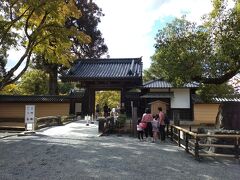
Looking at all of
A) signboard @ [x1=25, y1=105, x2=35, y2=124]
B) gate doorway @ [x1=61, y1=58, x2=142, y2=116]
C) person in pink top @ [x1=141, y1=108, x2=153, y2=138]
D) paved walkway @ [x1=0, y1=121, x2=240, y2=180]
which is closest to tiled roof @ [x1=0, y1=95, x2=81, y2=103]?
gate doorway @ [x1=61, y1=58, x2=142, y2=116]

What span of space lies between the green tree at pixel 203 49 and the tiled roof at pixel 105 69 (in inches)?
538

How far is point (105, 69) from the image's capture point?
30719 millimetres

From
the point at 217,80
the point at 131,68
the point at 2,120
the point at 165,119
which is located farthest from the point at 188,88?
the point at 2,120

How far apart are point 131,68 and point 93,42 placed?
1017 cm

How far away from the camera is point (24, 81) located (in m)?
42.4

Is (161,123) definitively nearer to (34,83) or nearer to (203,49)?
(203,49)

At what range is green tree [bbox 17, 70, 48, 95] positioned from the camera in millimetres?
42250

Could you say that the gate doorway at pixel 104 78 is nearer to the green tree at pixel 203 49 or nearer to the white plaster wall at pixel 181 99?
the white plaster wall at pixel 181 99

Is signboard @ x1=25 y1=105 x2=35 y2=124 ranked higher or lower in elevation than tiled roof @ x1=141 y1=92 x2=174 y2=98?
lower

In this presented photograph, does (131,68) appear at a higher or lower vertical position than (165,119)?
higher

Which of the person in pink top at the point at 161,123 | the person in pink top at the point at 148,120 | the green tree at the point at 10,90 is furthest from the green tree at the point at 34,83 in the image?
the person in pink top at the point at 161,123

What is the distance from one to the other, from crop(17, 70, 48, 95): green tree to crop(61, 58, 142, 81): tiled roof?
12.6m

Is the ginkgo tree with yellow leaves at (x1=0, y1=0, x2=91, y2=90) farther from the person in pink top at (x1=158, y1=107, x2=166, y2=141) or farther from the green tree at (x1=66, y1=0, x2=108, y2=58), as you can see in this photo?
the green tree at (x1=66, y1=0, x2=108, y2=58)

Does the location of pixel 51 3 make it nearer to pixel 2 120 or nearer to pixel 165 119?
pixel 165 119
